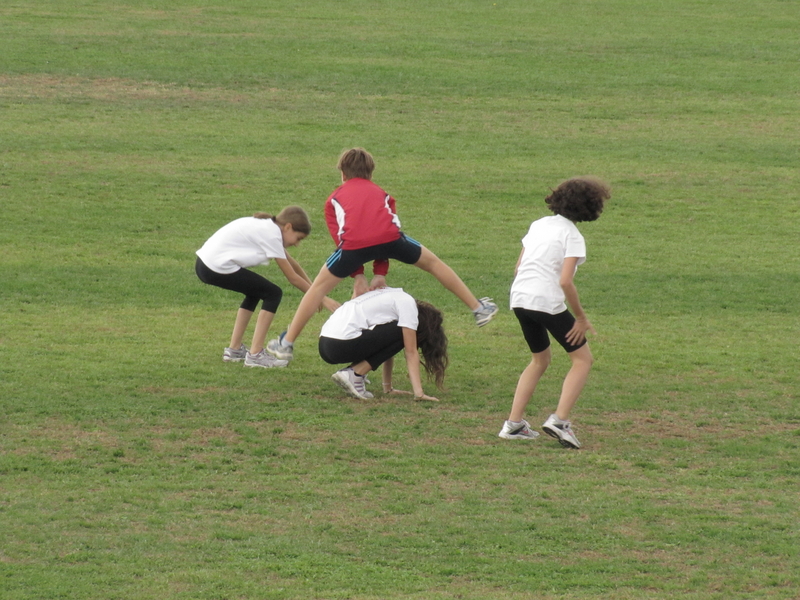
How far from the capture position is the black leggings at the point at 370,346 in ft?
27.0

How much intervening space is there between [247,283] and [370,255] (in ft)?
4.27

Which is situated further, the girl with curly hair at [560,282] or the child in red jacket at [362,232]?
the child in red jacket at [362,232]

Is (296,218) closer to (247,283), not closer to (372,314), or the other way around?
(247,283)

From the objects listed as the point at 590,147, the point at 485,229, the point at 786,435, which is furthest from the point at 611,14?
the point at 786,435

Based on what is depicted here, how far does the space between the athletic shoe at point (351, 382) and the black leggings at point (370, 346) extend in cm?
10

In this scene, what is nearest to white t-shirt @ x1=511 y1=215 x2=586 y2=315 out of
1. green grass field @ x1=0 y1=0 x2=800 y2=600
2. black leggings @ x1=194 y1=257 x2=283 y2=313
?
green grass field @ x1=0 y1=0 x2=800 y2=600

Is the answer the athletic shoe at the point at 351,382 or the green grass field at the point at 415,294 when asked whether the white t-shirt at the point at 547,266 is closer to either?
the green grass field at the point at 415,294

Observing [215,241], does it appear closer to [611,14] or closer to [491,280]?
[491,280]

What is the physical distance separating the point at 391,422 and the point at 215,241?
242 cm

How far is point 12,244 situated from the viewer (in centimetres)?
1404

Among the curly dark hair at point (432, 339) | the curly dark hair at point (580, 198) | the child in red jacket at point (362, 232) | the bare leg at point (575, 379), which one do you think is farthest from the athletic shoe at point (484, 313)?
the curly dark hair at point (580, 198)

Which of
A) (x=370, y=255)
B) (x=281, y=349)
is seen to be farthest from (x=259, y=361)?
(x=370, y=255)

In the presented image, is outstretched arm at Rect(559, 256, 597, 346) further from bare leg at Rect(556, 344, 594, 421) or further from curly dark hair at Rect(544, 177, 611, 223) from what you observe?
curly dark hair at Rect(544, 177, 611, 223)

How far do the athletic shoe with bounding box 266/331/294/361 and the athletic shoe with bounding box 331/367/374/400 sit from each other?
2.67 ft
